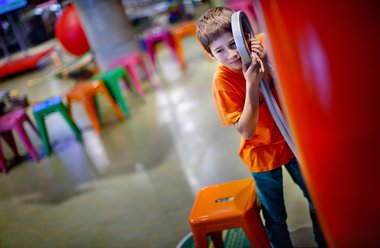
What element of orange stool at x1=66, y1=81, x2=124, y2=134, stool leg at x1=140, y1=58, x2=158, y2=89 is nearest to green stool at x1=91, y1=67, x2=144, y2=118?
orange stool at x1=66, y1=81, x2=124, y2=134

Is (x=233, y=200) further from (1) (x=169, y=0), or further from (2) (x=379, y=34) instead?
(1) (x=169, y=0)

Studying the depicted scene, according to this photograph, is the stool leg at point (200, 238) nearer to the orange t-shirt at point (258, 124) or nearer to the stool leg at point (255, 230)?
the stool leg at point (255, 230)

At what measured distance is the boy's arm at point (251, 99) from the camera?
1.38 meters

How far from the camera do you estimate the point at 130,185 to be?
3.60 metres

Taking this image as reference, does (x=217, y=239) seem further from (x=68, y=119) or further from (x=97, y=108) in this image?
(x=97, y=108)

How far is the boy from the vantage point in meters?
1.47

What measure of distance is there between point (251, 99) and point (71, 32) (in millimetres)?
7118

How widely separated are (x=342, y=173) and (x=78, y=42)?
774cm

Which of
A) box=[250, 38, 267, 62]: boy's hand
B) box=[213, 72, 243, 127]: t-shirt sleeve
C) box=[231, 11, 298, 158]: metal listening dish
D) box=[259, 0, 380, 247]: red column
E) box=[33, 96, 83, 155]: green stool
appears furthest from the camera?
box=[33, 96, 83, 155]: green stool

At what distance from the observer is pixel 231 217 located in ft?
5.84

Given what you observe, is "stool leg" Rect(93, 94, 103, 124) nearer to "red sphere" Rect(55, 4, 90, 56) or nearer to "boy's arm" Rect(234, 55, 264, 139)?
"red sphere" Rect(55, 4, 90, 56)

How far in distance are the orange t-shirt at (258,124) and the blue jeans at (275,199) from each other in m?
0.07

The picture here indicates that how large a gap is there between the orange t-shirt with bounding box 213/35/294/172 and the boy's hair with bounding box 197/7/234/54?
0.52ft

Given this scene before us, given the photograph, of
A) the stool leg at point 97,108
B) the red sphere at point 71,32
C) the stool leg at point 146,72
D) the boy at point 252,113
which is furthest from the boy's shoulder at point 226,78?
the red sphere at point 71,32
